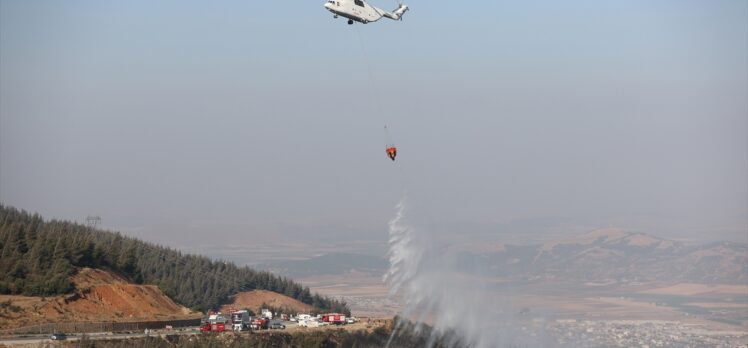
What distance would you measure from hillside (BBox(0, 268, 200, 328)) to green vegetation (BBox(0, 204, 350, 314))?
5.97 feet

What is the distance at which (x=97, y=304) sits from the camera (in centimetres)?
12569

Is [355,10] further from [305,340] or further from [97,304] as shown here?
[97,304]

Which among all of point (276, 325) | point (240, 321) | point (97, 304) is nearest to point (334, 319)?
point (276, 325)

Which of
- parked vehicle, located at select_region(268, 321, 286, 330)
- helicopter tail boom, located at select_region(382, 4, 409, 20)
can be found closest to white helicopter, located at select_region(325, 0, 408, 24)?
helicopter tail boom, located at select_region(382, 4, 409, 20)

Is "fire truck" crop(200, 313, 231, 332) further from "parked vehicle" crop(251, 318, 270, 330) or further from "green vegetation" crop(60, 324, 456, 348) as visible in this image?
"green vegetation" crop(60, 324, 456, 348)

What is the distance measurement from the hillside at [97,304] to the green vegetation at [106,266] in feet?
5.97

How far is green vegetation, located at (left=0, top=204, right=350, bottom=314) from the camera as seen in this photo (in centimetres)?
12556

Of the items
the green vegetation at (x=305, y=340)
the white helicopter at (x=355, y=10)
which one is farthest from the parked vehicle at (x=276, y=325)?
the white helicopter at (x=355, y=10)

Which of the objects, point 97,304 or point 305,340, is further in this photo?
point 97,304

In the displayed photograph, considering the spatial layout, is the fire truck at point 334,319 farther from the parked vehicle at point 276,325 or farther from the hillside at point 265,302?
the hillside at point 265,302

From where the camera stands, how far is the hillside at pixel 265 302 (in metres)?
170

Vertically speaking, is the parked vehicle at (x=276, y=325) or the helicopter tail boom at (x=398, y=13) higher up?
the helicopter tail boom at (x=398, y=13)

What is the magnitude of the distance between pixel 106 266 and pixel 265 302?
115 feet

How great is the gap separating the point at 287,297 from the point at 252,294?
728 cm
